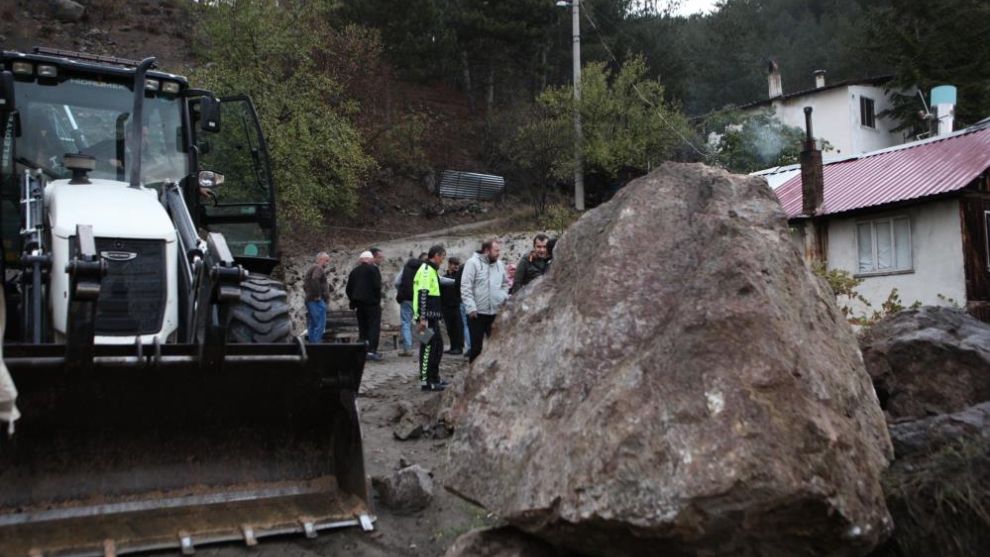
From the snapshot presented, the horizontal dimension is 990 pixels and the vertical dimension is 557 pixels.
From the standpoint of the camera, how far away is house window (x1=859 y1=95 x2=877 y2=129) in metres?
34.1

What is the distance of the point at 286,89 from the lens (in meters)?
20.3

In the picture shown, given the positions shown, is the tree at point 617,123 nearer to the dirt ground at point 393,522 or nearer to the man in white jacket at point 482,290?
the man in white jacket at point 482,290

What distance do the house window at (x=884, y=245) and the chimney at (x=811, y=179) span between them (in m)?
1.06

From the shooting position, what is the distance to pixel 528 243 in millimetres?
23609

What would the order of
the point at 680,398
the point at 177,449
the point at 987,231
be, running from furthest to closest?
the point at 987,231
the point at 177,449
the point at 680,398

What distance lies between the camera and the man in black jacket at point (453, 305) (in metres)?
12.7

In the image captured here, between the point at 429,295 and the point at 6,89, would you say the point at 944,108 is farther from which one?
the point at 6,89

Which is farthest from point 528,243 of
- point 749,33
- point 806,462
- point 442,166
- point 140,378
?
point 749,33

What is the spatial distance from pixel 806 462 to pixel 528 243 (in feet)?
66.5

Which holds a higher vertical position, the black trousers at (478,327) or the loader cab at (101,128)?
the loader cab at (101,128)

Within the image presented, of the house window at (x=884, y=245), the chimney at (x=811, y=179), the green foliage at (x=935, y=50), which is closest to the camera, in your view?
the house window at (x=884, y=245)

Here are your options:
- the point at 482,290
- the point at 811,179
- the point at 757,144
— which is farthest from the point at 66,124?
the point at 757,144

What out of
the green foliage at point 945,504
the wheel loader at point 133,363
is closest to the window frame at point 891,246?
the wheel loader at point 133,363

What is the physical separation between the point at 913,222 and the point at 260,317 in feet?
55.0
